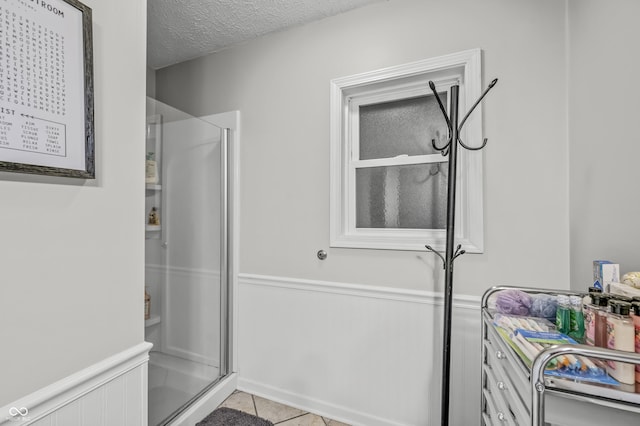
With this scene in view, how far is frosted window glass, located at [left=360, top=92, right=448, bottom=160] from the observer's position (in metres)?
1.57

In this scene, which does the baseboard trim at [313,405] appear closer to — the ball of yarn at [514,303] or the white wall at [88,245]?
the ball of yarn at [514,303]

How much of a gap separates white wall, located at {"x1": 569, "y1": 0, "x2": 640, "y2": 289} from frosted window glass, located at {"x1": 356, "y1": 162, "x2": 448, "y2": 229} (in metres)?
0.54

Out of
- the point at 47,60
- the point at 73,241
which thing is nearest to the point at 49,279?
the point at 73,241

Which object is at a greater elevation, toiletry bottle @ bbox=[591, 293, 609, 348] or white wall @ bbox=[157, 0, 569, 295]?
white wall @ bbox=[157, 0, 569, 295]

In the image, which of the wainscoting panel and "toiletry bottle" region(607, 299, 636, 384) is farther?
the wainscoting panel

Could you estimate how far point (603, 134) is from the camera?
0.99 metres

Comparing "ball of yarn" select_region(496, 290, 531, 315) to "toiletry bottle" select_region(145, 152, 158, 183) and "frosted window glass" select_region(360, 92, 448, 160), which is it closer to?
"frosted window glass" select_region(360, 92, 448, 160)

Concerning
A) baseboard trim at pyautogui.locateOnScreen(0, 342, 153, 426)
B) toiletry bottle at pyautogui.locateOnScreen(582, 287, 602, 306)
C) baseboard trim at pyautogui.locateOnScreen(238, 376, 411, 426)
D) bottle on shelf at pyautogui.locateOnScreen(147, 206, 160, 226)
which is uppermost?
bottle on shelf at pyautogui.locateOnScreen(147, 206, 160, 226)

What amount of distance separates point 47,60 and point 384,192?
1.46 meters

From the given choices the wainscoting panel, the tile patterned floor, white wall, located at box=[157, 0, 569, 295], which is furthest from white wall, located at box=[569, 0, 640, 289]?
the tile patterned floor

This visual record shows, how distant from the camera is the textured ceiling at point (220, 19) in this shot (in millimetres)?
1622

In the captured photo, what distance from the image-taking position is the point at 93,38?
845mm

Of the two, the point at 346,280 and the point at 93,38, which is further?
the point at 346,280

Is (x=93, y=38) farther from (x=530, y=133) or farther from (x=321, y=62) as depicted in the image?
(x=530, y=133)
